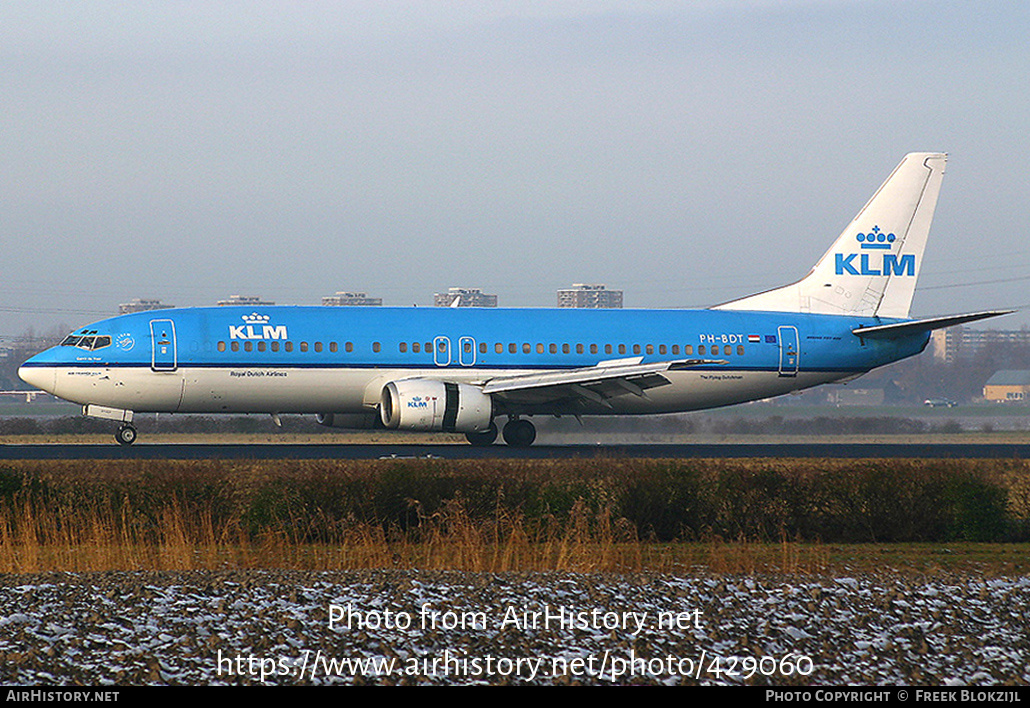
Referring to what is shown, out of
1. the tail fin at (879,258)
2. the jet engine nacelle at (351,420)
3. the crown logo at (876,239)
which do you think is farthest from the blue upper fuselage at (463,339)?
the crown logo at (876,239)

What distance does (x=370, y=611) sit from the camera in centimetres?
1053

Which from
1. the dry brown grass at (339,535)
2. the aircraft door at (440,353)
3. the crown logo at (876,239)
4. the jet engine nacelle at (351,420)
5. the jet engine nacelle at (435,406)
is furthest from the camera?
the crown logo at (876,239)

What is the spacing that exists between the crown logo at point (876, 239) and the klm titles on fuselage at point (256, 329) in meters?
18.8

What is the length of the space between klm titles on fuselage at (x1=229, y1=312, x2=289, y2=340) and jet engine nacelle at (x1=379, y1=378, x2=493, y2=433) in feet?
10.7

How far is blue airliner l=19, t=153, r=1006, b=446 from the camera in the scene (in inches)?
1286

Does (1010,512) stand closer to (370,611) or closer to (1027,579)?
(1027,579)

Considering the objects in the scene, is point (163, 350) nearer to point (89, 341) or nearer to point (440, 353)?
point (89, 341)

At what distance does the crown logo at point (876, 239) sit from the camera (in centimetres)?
4000

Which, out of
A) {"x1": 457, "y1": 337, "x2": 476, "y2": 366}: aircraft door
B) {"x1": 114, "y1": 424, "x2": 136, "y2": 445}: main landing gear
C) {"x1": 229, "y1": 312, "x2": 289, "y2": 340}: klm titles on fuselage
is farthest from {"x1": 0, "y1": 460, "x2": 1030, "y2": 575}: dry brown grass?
{"x1": 457, "y1": 337, "x2": 476, "y2": 366}: aircraft door

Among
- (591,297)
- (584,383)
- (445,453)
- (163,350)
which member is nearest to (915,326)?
(584,383)

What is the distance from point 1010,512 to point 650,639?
37.9 feet

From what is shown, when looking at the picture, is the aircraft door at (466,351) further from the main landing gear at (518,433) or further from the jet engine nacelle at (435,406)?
the main landing gear at (518,433)

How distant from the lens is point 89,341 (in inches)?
1291

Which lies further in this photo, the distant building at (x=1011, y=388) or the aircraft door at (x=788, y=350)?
the distant building at (x=1011, y=388)
